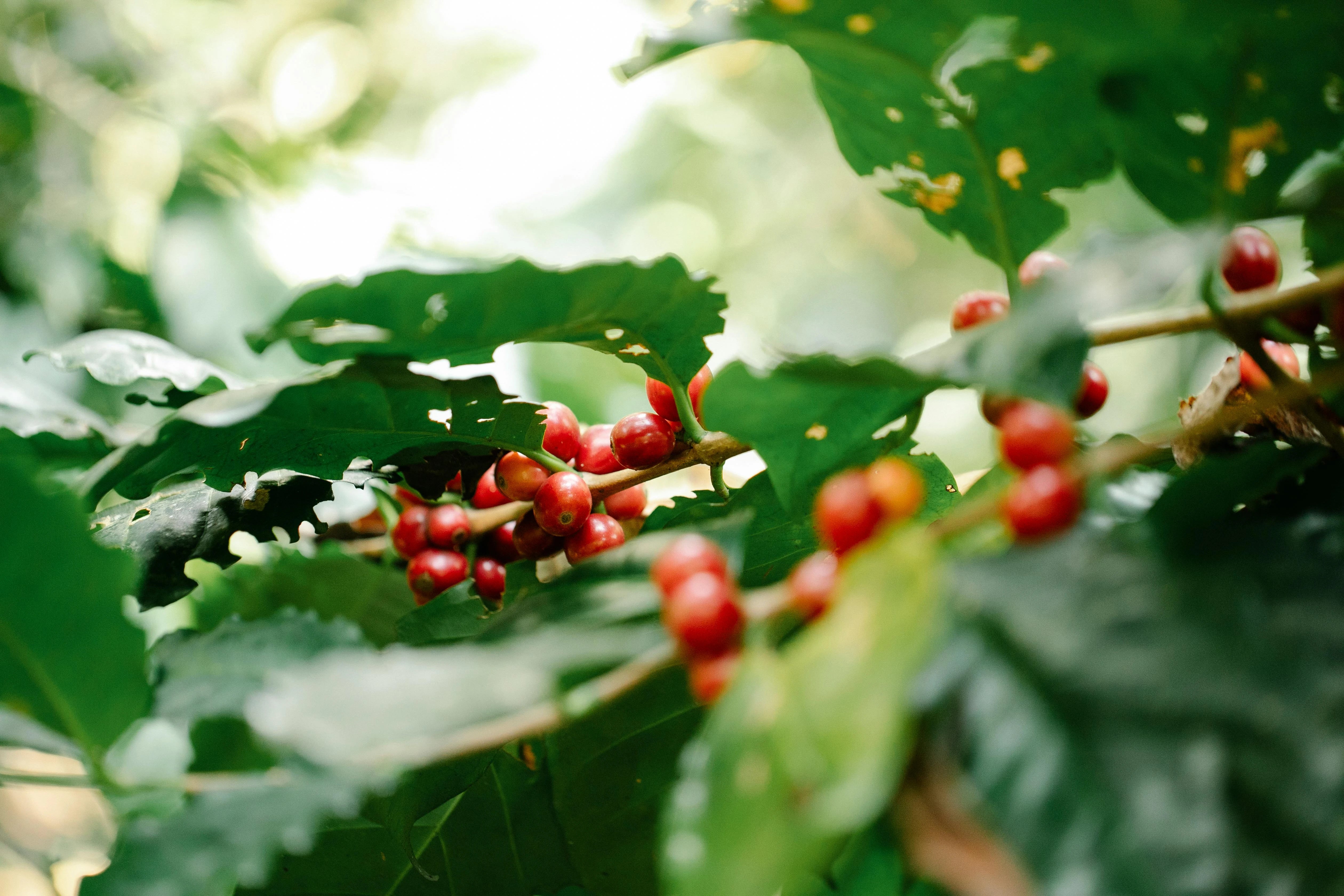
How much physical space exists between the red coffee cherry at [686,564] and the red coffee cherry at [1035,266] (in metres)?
0.26

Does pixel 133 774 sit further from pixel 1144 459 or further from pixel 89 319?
pixel 89 319

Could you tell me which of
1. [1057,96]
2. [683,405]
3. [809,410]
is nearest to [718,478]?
[683,405]

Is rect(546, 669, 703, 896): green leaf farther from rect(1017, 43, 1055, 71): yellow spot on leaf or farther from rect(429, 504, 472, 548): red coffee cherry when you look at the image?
rect(1017, 43, 1055, 71): yellow spot on leaf

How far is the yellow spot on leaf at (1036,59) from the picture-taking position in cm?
41

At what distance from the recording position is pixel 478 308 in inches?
15.3

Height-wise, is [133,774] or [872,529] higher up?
[872,529]

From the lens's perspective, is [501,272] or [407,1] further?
[407,1]

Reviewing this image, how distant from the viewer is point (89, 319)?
1382 millimetres

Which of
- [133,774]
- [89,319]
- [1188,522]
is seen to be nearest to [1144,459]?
[1188,522]

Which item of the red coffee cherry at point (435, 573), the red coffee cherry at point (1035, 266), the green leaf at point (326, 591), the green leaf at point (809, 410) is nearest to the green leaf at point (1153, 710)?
the green leaf at point (809, 410)

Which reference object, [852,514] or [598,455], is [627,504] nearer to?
[598,455]

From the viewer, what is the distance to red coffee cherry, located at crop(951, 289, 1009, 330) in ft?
1.58

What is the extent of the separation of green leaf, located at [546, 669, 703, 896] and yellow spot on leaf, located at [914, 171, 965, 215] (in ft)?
1.03

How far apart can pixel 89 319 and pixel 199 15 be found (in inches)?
99.5
